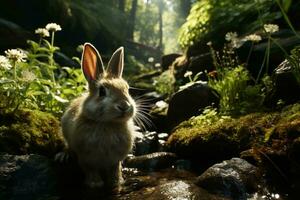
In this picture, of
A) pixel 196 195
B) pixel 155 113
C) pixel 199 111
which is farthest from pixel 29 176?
pixel 155 113

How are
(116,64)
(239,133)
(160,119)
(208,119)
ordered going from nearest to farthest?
(116,64), (239,133), (208,119), (160,119)

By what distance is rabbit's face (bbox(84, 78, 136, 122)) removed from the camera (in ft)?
13.5

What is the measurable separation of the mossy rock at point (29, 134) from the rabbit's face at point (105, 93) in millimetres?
741

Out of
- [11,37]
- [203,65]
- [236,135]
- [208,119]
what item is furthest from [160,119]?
[11,37]

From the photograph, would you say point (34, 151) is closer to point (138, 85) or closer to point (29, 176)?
point (29, 176)

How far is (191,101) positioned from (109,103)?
3468mm

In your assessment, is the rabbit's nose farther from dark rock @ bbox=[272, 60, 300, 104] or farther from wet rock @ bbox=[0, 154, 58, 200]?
dark rock @ bbox=[272, 60, 300, 104]

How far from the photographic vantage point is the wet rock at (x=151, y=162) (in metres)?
5.49

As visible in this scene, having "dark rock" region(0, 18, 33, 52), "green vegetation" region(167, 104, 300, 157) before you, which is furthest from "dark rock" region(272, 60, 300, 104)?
"dark rock" region(0, 18, 33, 52)

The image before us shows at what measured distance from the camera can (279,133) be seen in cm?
459

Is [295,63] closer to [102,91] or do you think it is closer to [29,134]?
[102,91]

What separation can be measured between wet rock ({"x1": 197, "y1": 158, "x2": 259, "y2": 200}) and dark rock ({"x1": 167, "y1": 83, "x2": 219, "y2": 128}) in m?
2.95

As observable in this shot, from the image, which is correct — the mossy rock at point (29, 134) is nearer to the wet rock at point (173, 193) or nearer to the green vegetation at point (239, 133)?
the wet rock at point (173, 193)

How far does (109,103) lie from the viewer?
414cm
